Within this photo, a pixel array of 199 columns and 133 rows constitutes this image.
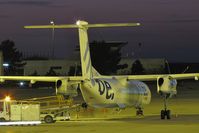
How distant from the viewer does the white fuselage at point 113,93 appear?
1361 inches

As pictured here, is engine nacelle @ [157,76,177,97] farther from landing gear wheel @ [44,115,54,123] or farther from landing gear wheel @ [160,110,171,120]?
landing gear wheel @ [44,115,54,123]

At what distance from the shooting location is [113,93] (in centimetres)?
3709

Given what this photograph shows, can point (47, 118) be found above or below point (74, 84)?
below

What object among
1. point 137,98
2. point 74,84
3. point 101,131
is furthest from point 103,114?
point 101,131

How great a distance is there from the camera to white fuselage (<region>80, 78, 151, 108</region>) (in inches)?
1361

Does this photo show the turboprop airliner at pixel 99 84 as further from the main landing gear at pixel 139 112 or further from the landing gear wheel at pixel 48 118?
the landing gear wheel at pixel 48 118

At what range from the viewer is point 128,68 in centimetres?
15125

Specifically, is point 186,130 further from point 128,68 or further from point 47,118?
point 128,68

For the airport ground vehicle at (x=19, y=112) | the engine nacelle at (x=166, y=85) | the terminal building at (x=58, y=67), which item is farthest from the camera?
the terminal building at (x=58, y=67)

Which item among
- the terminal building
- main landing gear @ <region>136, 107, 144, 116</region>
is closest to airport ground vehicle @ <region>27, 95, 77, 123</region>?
main landing gear @ <region>136, 107, 144, 116</region>

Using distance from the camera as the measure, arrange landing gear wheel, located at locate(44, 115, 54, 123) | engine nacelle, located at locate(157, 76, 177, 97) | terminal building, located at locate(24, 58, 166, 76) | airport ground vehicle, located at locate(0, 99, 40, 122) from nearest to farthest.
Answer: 1. airport ground vehicle, located at locate(0, 99, 40, 122)
2. landing gear wheel, located at locate(44, 115, 54, 123)
3. engine nacelle, located at locate(157, 76, 177, 97)
4. terminal building, located at locate(24, 58, 166, 76)

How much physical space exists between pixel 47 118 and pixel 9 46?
125 metres

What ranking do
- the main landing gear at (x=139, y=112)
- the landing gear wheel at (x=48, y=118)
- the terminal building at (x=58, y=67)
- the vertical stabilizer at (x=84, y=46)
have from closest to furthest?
the landing gear wheel at (x=48, y=118)
the vertical stabilizer at (x=84, y=46)
the main landing gear at (x=139, y=112)
the terminal building at (x=58, y=67)

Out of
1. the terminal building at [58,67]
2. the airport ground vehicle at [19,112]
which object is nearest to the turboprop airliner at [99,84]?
the airport ground vehicle at [19,112]
